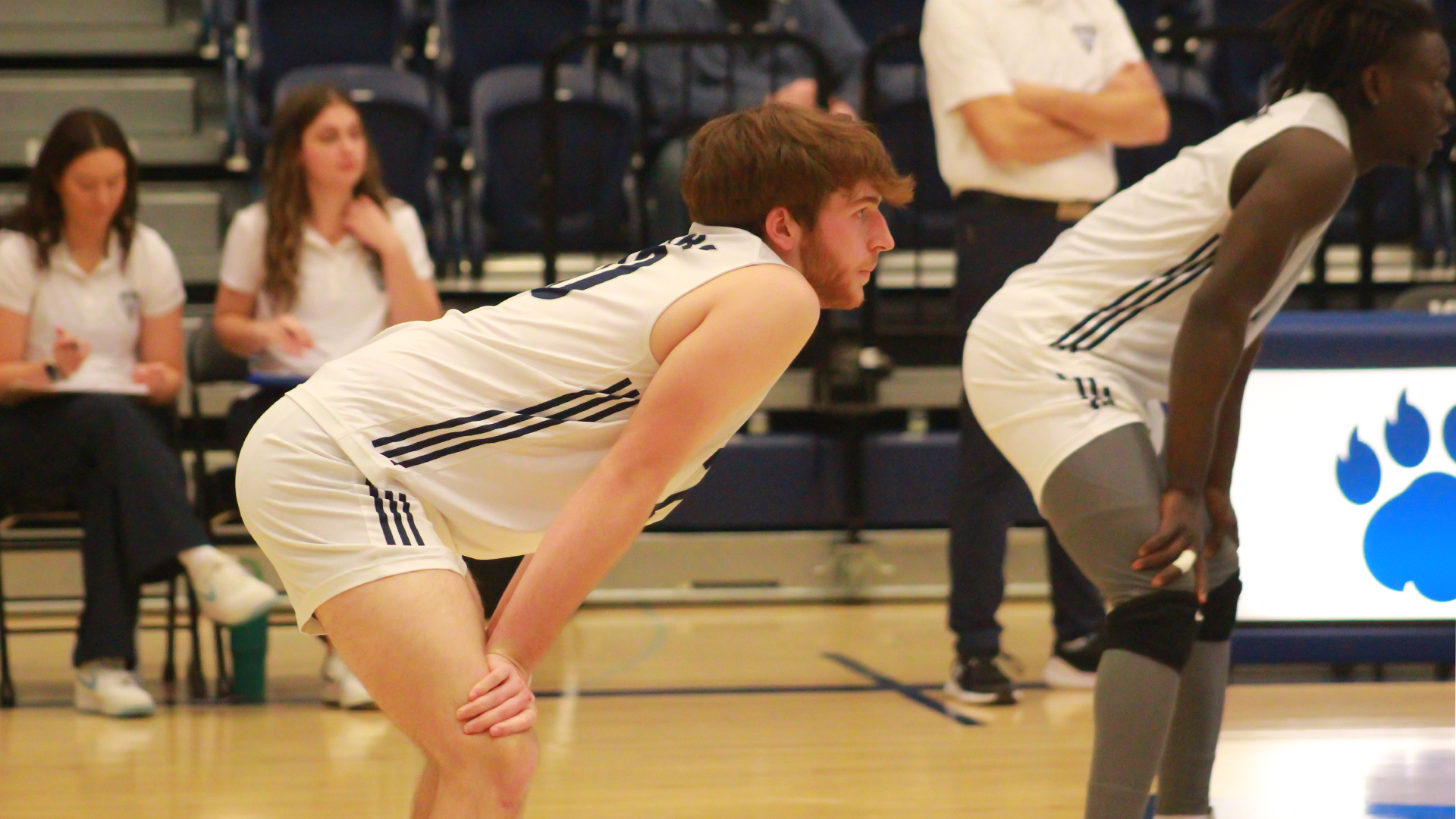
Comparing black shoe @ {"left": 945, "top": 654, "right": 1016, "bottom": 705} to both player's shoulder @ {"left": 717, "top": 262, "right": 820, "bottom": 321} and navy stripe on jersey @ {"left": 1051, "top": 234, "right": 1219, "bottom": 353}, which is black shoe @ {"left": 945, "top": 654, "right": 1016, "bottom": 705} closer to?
navy stripe on jersey @ {"left": 1051, "top": 234, "right": 1219, "bottom": 353}

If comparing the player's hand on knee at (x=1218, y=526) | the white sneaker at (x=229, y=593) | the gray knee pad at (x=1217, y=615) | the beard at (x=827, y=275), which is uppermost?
the beard at (x=827, y=275)

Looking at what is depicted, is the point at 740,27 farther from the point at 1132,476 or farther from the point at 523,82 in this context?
the point at 1132,476

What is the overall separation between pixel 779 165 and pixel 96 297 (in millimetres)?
2942

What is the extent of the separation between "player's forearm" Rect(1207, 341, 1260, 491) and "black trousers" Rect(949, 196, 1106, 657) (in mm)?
1192

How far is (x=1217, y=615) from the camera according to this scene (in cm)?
251

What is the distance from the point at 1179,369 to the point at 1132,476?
175 mm

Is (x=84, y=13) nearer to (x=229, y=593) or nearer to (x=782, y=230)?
(x=229, y=593)

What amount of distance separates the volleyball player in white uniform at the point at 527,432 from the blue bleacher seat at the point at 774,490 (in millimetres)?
3488

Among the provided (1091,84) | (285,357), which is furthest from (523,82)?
(1091,84)

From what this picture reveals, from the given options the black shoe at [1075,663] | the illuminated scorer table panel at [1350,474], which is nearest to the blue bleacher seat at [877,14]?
the illuminated scorer table panel at [1350,474]

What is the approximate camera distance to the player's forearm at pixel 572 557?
5.82ft

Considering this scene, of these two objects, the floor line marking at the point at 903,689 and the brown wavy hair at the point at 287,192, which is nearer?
the floor line marking at the point at 903,689

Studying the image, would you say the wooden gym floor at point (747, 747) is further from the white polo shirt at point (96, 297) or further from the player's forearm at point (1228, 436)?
the white polo shirt at point (96, 297)

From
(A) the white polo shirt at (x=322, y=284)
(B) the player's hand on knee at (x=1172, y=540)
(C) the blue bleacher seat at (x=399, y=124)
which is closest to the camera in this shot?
(B) the player's hand on knee at (x=1172, y=540)
